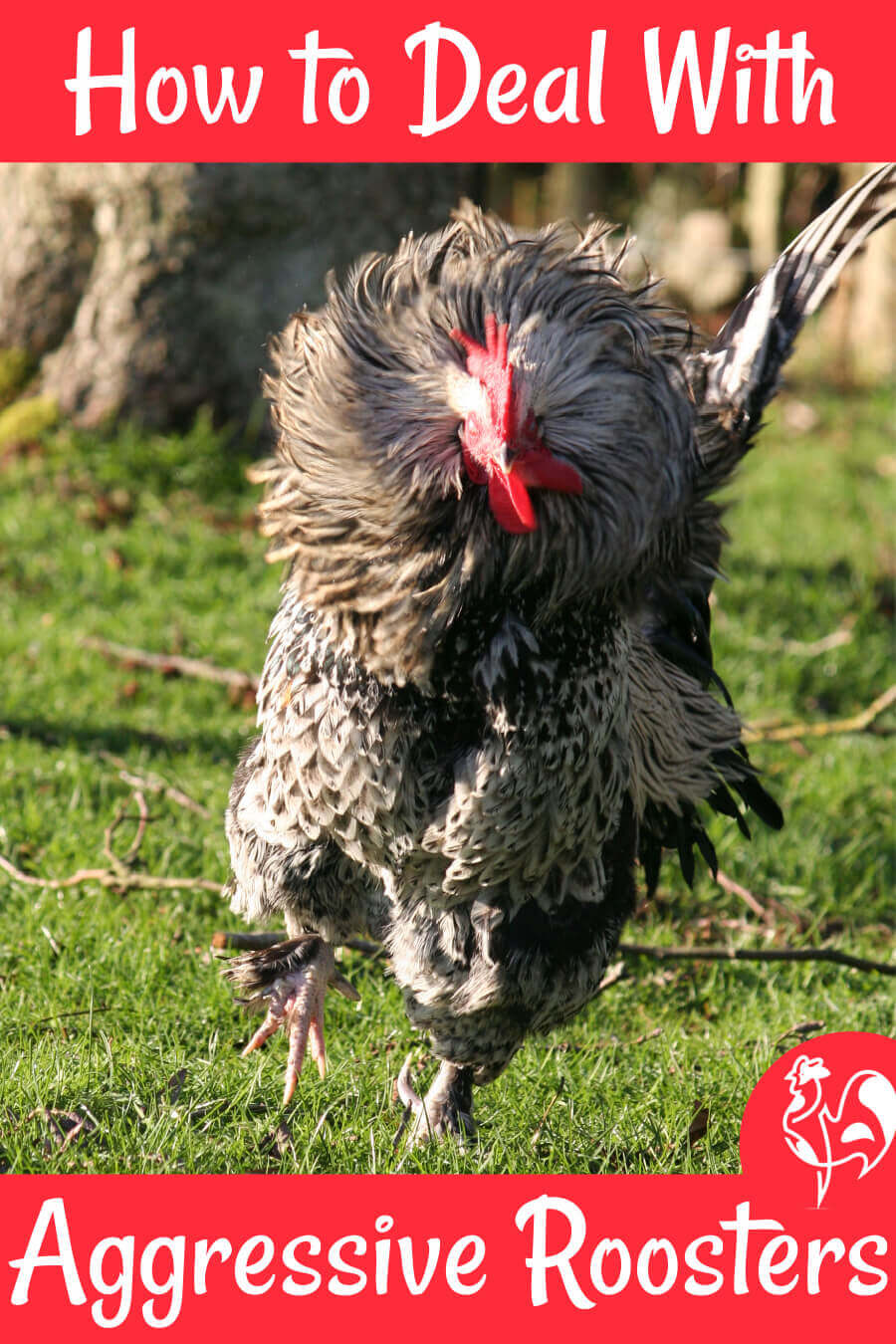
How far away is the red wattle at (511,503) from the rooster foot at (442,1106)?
147 cm

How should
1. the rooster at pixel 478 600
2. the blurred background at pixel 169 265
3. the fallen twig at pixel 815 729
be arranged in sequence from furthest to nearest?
1. the blurred background at pixel 169 265
2. the fallen twig at pixel 815 729
3. the rooster at pixel 478 600

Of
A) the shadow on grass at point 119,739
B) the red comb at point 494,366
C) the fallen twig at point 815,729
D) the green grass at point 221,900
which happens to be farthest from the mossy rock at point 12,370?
the red comb at point 494,366

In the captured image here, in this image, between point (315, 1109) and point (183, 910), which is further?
point (183, 910)

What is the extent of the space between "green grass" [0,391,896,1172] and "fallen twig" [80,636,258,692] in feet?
0.17

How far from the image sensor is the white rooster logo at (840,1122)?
130 inches

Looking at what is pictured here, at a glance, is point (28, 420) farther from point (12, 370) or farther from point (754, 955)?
point (754, 955)

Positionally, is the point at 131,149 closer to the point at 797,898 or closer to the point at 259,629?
the point at 259,629

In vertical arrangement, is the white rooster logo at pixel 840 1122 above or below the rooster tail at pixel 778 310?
below

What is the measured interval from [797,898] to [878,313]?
7485mm

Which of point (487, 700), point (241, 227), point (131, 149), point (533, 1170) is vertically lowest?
point (533, 1170)

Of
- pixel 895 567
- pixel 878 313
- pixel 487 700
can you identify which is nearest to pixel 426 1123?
pixel 487 700

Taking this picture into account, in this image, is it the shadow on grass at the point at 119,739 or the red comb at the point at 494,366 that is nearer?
the red comb at the point at 494,366

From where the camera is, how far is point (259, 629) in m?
5.92

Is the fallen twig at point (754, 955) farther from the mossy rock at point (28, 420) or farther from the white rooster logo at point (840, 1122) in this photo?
the mossy rock at point (28, 420)
